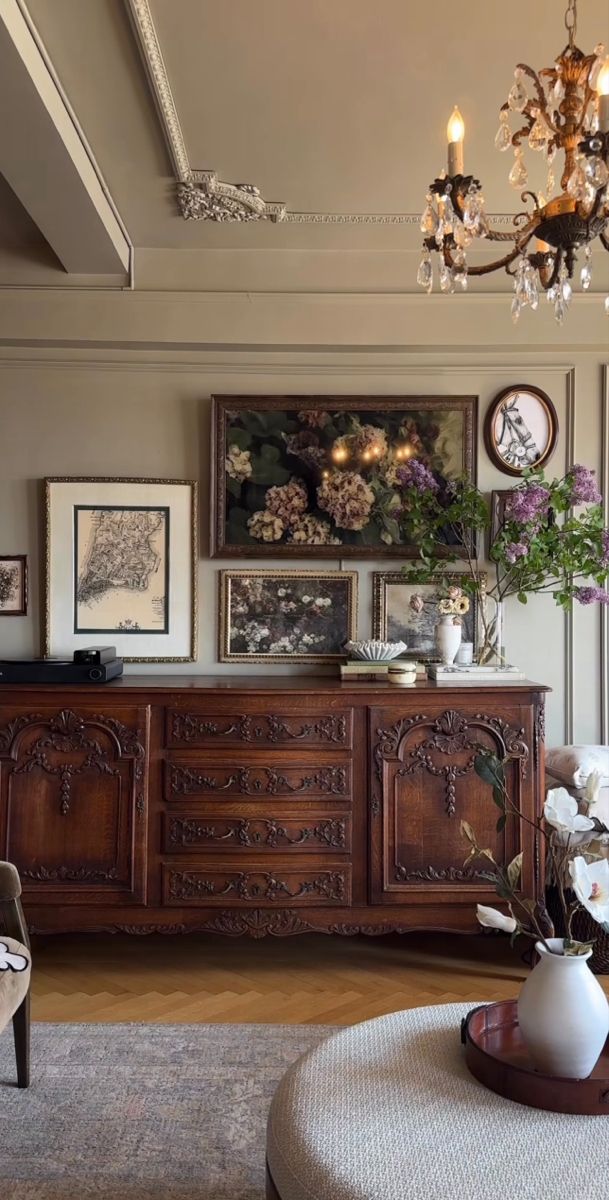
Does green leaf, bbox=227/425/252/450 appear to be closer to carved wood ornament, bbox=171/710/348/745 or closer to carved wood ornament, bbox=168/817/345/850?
carved wood ornament, bbox=171/710/348/745

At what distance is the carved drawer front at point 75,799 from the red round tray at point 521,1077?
1765 mm

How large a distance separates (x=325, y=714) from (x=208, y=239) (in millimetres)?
2120

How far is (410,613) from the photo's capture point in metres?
3.84

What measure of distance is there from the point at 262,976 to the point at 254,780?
0.77 metres

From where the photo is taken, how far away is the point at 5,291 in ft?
12.3

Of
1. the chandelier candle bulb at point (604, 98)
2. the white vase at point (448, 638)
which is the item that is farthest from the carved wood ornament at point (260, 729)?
the chandelier candle bulb at point (604, 98)

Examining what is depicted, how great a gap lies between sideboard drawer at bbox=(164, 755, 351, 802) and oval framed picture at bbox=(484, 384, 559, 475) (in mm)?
1649

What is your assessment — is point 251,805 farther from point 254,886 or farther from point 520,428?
point 520,428

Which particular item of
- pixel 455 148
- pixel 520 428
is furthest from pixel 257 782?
pixel 455 148

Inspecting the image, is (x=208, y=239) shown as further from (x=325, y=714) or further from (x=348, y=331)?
(x=325, y=714)

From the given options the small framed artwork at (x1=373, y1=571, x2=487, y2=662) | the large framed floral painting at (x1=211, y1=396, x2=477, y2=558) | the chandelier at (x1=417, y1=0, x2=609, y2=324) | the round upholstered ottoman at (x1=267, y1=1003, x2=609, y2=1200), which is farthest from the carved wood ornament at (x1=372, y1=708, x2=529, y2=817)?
the chandelier at (x1=417, y1=0, x2=609, y2=324)

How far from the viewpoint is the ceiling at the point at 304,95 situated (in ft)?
7.65

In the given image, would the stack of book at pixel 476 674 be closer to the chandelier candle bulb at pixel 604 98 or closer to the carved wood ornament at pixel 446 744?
the carved wood ornament at pixel 446 744

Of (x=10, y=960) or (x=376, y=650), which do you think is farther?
(x=376, y=650)
